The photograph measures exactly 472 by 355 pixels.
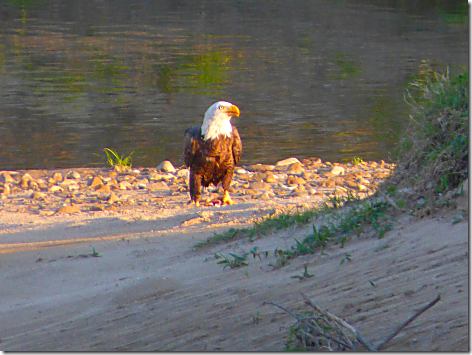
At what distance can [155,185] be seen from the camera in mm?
8547

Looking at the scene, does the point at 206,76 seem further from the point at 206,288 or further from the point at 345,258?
the point at 345,258

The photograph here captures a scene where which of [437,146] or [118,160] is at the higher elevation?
[437,146]

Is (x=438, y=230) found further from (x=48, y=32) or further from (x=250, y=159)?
(x=48, y=32)

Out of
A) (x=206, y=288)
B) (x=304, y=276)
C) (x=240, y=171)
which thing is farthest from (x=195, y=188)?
(x=304, y=276)

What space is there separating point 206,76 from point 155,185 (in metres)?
10.9

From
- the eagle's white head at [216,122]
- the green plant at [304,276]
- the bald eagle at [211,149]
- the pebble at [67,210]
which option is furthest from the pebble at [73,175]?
the green plant at [304,276]

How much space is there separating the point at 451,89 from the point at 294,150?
720 centimetres

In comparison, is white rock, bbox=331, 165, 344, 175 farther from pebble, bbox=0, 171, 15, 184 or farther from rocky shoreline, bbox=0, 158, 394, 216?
pebble, bbox=0, 171, 15, 184

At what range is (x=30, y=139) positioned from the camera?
12055 millimetres

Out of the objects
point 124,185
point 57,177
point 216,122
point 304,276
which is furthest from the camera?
point 57,177

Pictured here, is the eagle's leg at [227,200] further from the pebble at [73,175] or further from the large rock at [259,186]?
the pebble at [73,175]

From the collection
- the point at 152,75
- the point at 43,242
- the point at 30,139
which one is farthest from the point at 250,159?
the point at 152,75

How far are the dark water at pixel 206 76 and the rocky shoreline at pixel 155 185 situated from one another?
1113mm

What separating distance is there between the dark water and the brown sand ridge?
18.2ft
